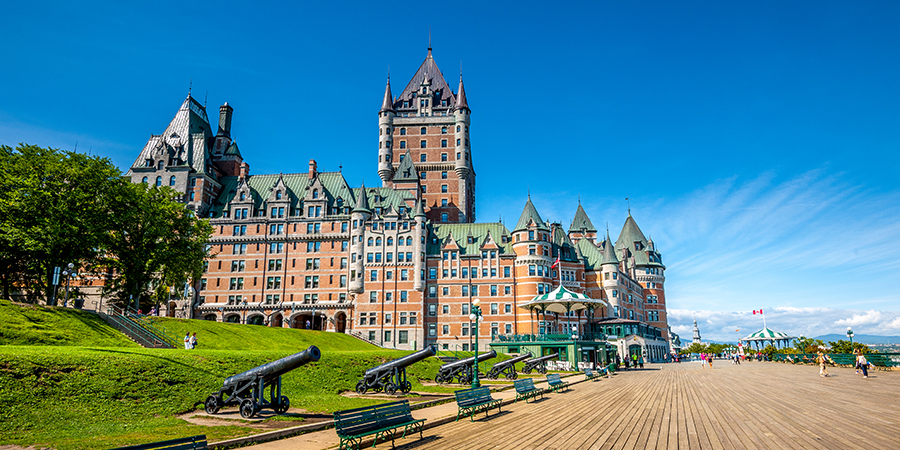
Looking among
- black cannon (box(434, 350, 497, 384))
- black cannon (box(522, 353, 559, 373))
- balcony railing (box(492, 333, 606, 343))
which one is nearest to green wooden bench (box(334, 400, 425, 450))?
black cannon (box(434, 350, 497, 384))

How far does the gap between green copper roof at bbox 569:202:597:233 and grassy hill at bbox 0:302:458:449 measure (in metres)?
66.4

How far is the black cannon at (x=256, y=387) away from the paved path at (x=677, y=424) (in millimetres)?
2331

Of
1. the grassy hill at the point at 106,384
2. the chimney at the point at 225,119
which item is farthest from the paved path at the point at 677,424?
the chimney at the point at 225,119

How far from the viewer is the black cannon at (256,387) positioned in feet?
49.1

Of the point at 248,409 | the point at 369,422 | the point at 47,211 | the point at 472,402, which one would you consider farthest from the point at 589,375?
the point at 47,211

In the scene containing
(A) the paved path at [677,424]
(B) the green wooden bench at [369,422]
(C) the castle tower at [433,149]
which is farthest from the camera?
(C) the castle tower at [433,149]

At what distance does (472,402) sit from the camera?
16.6 meters

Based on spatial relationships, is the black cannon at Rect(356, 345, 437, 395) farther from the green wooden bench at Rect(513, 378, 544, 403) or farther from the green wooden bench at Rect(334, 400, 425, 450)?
the green wooden bench at Rect(334, 400, 425, 450)

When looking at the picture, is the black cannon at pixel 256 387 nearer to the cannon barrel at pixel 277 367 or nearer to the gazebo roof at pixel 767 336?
the cannon barrel at pixel 277 367

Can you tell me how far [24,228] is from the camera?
34.6 m

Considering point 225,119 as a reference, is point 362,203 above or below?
below

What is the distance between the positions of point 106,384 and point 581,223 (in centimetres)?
8346

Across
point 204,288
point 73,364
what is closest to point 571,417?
point 73,364

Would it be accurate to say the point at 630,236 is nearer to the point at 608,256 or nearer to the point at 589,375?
the point at 608,256
